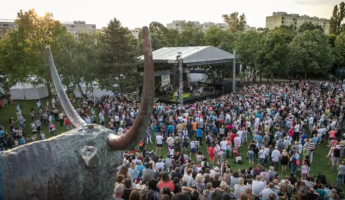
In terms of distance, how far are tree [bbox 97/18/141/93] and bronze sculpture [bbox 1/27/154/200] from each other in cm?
2462

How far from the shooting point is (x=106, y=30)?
28.1 metres

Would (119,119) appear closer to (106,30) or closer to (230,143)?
(230,143)

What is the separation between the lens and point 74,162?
2.73 meters

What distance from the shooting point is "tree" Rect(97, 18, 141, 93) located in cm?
2750

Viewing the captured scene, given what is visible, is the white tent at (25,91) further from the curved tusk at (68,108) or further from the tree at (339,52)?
the tree at (339,52)

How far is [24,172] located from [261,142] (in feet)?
43.7

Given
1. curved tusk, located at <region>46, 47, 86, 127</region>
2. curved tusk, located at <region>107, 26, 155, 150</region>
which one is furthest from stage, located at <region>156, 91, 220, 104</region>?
curved tusk, located at <region>107, 26, 155, 150</region>

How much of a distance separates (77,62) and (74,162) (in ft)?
84.9

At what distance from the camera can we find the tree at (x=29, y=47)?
26.3 metres

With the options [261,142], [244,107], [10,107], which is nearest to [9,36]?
[10,107]

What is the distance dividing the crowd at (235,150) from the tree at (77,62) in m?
3.93

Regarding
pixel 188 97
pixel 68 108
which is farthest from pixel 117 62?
pixel 68 108

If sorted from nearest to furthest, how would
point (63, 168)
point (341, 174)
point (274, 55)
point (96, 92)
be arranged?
point (63, 168) < point (341, 174) < point (96, 92) < point (274, 55)

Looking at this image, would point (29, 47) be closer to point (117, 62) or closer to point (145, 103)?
point (117, 62)
